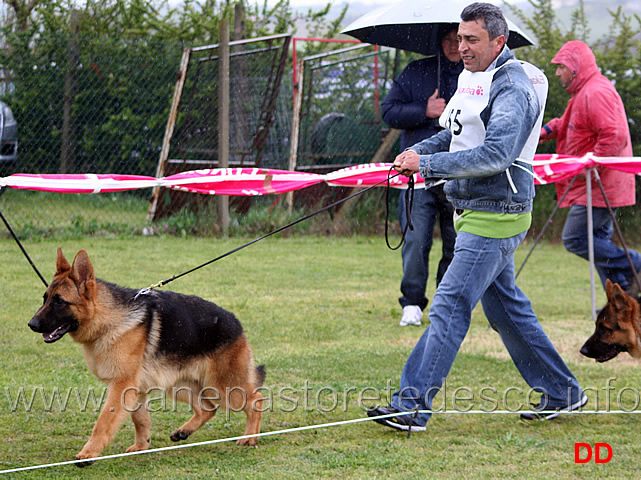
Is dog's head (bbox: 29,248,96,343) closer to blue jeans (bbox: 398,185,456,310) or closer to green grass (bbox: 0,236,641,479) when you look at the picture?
green grass (bbox: 0,236,641,479)

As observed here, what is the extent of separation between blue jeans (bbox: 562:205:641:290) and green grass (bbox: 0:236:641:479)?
1.67ft

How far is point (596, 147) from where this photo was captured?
691cm

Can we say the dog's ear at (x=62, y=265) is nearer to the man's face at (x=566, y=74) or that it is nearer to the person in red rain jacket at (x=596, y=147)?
the person in red rain jacket at (x=596, y=147)

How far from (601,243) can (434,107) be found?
80.6 inches

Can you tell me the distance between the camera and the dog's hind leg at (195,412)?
411 centimetres

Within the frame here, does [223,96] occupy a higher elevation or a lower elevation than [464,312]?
higher

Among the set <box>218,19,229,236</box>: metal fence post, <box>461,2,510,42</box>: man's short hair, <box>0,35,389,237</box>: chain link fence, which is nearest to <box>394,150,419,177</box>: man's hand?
<box>461,2,510,42</box>: man's short hair

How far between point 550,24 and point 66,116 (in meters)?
7.71

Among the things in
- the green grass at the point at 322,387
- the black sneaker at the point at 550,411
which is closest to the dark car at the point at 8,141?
the green grass at the point at 322,387

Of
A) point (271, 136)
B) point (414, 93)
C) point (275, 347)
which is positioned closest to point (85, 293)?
point (275, 347)

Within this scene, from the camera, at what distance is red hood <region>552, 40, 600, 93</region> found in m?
7.09

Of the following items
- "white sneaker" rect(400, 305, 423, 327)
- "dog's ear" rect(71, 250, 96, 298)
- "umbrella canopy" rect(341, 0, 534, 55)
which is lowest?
"white sneaker" rect(400, 305, 423, 327)

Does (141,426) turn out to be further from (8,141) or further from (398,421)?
(8,141)

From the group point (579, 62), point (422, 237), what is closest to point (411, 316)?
point (422, 237)
